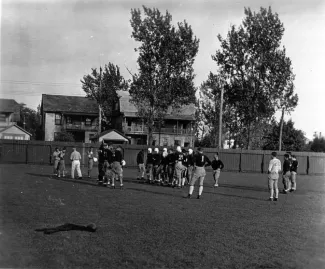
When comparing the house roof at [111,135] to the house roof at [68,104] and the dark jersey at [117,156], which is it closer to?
the house roof at [68,104]

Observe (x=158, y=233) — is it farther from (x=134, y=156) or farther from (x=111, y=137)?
(x=111, y=137)

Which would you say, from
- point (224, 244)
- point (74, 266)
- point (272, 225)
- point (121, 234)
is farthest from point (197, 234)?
point (74, 266)

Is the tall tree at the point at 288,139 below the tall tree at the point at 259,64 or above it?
below

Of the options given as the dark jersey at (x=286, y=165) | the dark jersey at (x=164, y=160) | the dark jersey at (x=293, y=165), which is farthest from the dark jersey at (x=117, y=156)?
the dark jersey at (x=293, y=165)

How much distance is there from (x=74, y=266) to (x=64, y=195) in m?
9.41

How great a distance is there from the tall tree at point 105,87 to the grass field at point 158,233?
43919 millimetres

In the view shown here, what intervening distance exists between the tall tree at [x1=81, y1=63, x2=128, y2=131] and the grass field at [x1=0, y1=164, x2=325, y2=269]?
43919 mm

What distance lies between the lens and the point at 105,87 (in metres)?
63.1

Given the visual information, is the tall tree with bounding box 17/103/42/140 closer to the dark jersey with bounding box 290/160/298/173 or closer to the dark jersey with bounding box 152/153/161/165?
the dark jersey with bounding box 152/153/161/165

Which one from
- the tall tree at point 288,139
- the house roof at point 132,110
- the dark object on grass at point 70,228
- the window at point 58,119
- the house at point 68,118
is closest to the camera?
the dark object on grass at point 70,228

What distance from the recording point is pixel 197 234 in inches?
373

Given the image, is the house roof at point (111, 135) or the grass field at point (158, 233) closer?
the grass field at point (158, 233)

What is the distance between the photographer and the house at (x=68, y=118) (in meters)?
65.8

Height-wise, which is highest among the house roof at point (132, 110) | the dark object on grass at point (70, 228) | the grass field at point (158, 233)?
the house roof at point (132, 110)
